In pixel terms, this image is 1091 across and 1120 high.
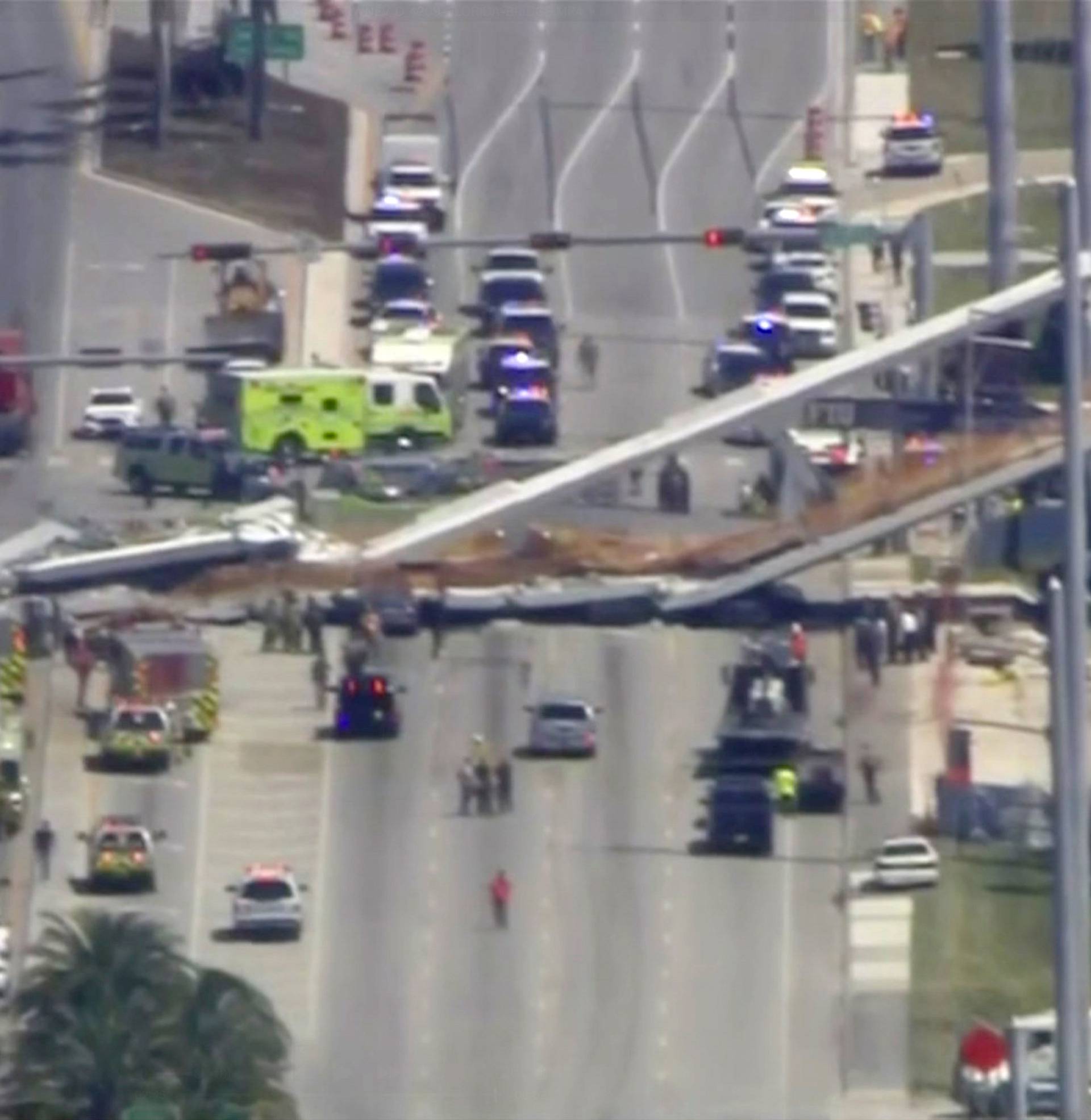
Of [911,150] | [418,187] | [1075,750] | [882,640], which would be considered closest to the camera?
[1075,750]

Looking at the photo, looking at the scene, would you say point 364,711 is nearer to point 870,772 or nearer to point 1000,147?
point 870,772

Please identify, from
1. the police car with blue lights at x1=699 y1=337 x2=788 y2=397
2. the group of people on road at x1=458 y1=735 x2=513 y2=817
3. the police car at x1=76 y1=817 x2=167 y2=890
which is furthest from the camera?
the police car with blue lights at x1=699 y1=337 x2=788 y2=397

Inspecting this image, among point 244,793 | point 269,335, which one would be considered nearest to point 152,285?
point 269,335

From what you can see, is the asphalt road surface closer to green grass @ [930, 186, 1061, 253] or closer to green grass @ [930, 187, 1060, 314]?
green grass @ [930, 187, 1060, 314]

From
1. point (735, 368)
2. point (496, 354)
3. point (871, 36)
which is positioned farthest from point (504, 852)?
point (871, 36)

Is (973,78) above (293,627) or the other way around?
above

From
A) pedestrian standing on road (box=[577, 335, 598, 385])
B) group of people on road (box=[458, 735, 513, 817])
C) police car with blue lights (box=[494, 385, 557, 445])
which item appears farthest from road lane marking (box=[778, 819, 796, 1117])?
pedestrian standing on road (box=[577, 335, 598, 385])

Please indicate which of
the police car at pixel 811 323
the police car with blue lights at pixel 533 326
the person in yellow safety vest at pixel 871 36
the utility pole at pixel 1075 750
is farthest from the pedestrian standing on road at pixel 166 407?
the utility pole at pixel 1075 750
